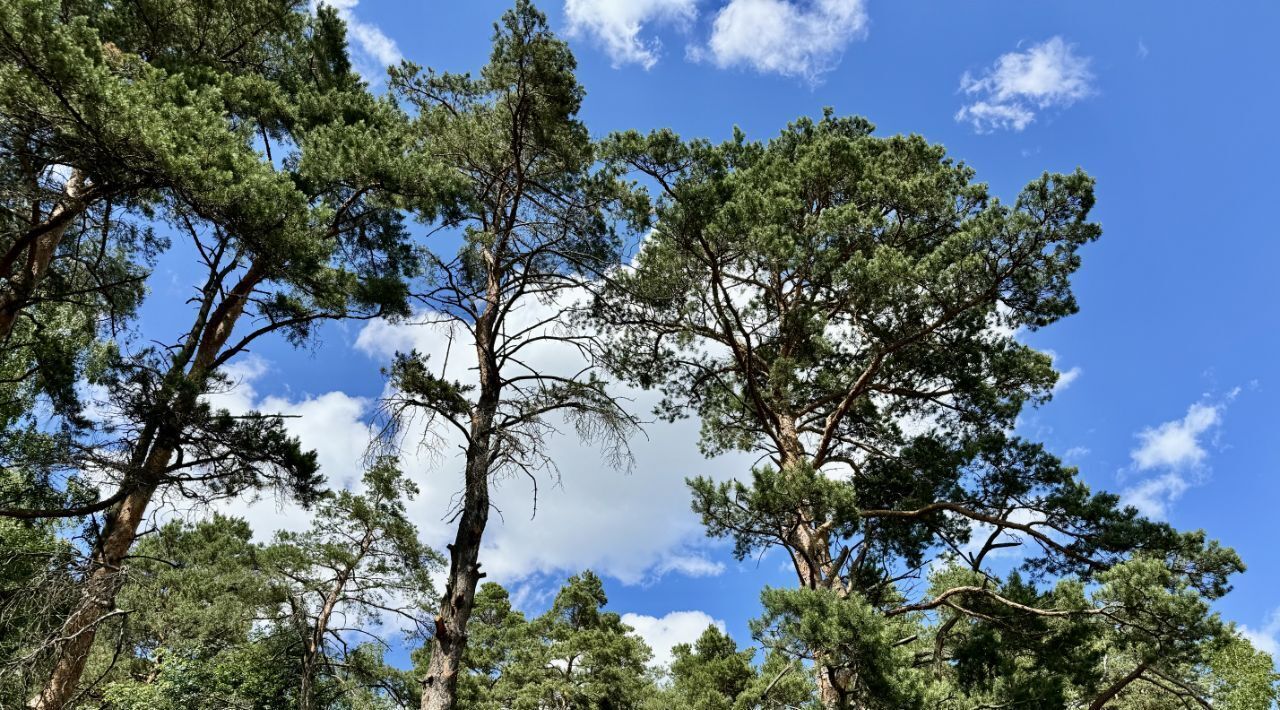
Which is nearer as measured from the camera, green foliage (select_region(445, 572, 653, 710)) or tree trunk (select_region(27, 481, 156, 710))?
tree trunk (select_region(27, 481, 156, 710))

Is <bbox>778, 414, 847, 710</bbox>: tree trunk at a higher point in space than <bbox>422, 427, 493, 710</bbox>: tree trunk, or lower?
higher

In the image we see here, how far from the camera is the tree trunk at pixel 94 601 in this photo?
555cm

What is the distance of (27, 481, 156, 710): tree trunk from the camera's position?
5547 mm

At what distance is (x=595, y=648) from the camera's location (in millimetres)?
18906

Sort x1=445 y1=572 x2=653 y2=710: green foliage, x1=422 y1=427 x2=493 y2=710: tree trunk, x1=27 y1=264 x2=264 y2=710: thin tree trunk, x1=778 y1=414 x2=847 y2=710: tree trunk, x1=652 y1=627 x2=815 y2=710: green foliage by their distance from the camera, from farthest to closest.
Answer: x1=445 y1=572 x2=653 y2=710: green foliage → x1=652 y1=627 x2=815 y2=710: green foliage → x1=778 y1=414 x2=847 y2=710: tree trunk → x1=27 y1=264 x2=264 y2=710: thin tree trunk → x1=422 y1=427 x2=493 y2=710: tree trunk

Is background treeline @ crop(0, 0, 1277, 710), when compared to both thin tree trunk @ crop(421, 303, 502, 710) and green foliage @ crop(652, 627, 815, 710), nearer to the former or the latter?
thin tree trunk @ crop(421, 303, 502, 710)

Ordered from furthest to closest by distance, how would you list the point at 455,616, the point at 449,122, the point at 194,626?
the point at 194,626 < the point at 449,122 < the point at 455,616

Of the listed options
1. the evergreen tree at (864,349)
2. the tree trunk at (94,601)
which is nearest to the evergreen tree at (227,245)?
the tree trunk at (94,601)

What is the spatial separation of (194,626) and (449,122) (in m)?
15.1

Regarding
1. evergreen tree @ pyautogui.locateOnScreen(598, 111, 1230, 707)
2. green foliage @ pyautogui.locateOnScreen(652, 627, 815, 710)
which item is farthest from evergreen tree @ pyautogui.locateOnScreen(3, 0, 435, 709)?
green foliage @ pyautogui.locateOnScreen(652, 627, 815, 710)

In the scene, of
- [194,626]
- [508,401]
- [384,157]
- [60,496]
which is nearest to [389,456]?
[508,401]

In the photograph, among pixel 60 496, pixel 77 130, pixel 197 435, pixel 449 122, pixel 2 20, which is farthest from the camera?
pixel 449 122

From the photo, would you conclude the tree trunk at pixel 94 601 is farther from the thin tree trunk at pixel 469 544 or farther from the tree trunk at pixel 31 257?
the thin tree trunk at pixel 469 544

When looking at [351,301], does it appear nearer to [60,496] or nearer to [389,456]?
[389,456]
